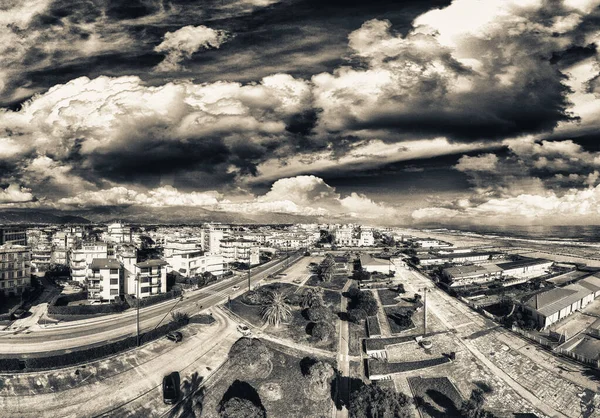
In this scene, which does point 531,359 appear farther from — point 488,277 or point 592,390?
point 488,277

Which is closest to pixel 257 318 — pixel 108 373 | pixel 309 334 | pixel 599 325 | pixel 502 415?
pixel 309 334

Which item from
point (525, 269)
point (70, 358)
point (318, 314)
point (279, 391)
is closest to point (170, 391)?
point (279, 391)

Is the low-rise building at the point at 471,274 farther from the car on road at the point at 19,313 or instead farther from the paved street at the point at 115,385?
the car on road at the point at 19,313

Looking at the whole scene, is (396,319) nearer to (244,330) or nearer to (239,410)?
(244,330)

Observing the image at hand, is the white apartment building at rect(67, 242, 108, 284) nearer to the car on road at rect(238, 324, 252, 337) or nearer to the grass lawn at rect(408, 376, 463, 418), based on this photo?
the car on road at rect(238, 324, 252, 337)

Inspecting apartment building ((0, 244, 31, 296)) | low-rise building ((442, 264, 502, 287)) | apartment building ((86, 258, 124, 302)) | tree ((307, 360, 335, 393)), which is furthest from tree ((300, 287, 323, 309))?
apartment building ((0, 244, 31, 296))

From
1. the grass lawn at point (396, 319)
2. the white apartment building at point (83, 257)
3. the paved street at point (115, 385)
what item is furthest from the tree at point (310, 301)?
the white apartment building at point (83, 257)
